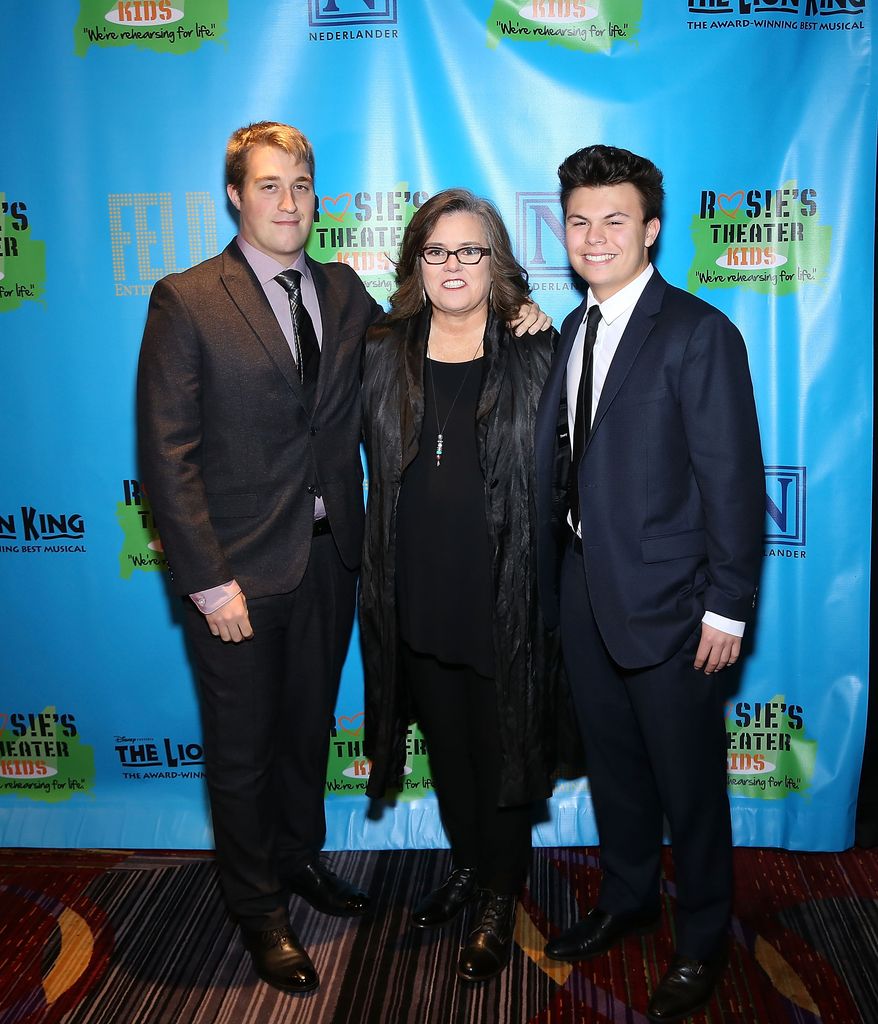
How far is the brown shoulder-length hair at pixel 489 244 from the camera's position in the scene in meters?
2.21

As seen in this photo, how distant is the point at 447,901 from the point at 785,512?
5.10 feet

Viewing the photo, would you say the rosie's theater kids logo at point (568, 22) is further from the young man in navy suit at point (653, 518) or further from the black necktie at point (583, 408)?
the black necktie at point (583, 408)

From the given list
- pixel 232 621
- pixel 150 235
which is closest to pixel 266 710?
pixel 232 621

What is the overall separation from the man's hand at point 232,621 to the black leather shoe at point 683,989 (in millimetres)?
1314

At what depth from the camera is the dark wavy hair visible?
2.00 metres

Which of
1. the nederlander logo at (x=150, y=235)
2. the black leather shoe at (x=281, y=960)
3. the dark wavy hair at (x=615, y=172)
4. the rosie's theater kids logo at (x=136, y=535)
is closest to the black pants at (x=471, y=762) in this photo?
the black leather shoe at (x=281, y=960)

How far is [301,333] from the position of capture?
2281 mm

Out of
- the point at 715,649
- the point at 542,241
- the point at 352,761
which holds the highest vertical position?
the point at 542,241

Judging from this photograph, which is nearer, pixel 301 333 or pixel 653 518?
pixel 653 518

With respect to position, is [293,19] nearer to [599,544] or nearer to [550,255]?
[550,255]

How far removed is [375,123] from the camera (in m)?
2.76

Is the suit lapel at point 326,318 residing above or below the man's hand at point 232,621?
above

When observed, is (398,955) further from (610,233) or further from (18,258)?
(18,258)

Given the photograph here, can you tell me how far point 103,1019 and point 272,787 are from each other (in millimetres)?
664
